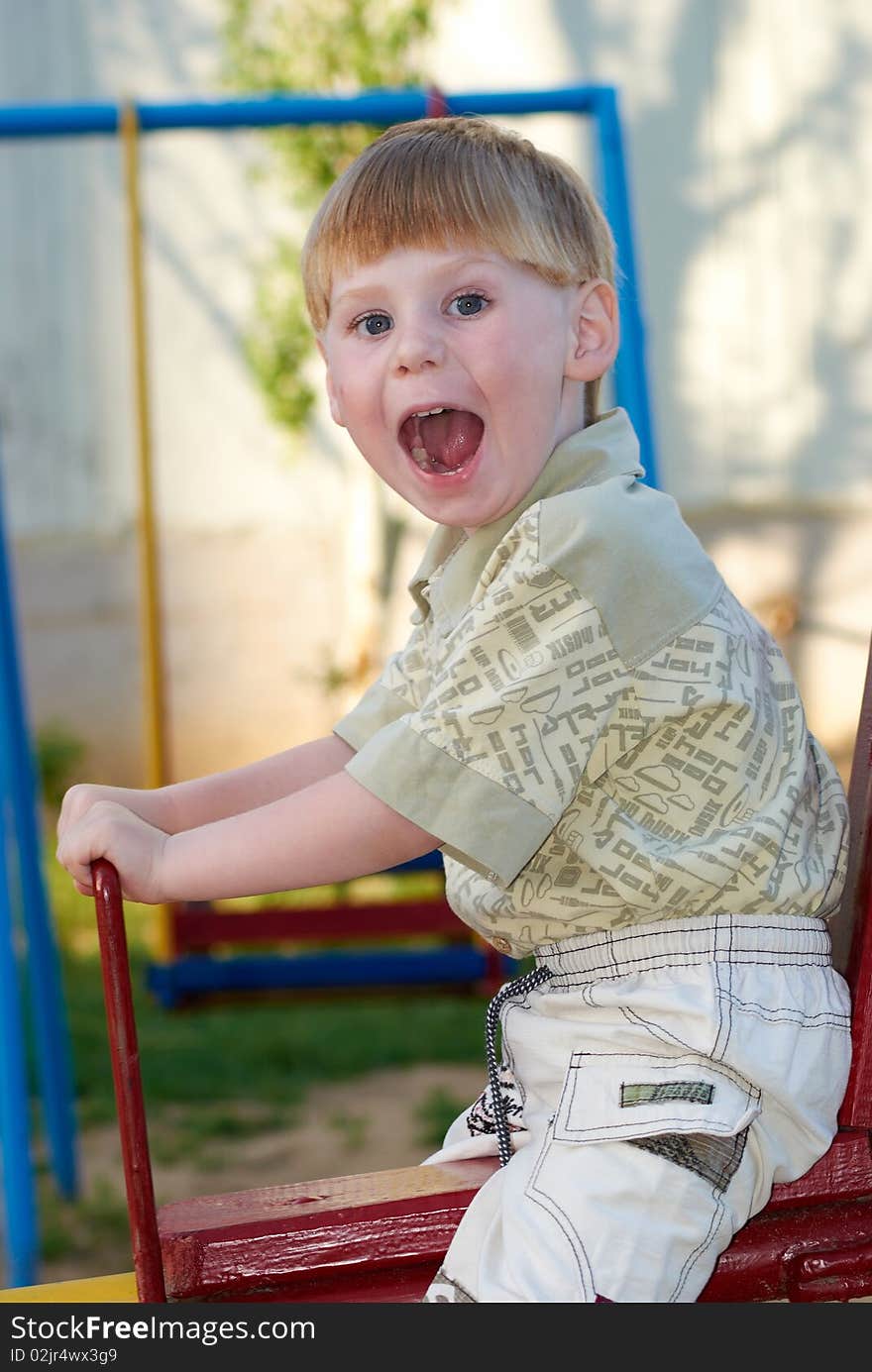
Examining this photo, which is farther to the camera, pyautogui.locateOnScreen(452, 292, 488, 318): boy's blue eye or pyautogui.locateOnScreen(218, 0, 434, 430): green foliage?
pyautogui.locateOnScreen(218, 0, 434, 430): green foliage

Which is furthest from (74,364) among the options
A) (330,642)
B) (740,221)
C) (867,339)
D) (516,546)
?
(516,546)

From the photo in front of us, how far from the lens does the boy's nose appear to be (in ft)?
4.45

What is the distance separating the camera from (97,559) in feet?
21.1

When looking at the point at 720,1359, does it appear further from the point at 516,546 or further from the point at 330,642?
the point at 330,642

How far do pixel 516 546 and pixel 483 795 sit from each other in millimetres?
213

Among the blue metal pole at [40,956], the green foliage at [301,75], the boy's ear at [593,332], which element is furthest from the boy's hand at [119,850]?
the green foliage at [301,75]

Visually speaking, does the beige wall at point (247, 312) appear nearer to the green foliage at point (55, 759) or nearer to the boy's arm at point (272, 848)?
the green foliage at point (55, 759)

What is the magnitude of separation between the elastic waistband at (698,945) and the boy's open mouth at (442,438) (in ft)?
1.38

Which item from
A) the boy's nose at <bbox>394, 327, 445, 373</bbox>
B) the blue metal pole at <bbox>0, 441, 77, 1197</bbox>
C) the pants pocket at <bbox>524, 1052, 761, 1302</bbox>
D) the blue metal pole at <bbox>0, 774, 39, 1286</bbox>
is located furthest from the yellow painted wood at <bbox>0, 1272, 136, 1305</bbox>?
the blue metal pole at <bbox>0, 441, 77, 1197</bbox>

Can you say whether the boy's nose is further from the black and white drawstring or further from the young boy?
the black and white drawstring

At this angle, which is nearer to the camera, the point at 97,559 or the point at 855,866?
the point at 855,866

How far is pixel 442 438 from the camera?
1.42m

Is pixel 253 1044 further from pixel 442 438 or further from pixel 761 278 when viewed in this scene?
pixel 761 278

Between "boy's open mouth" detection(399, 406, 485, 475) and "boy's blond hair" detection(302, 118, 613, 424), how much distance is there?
5.6 inches
